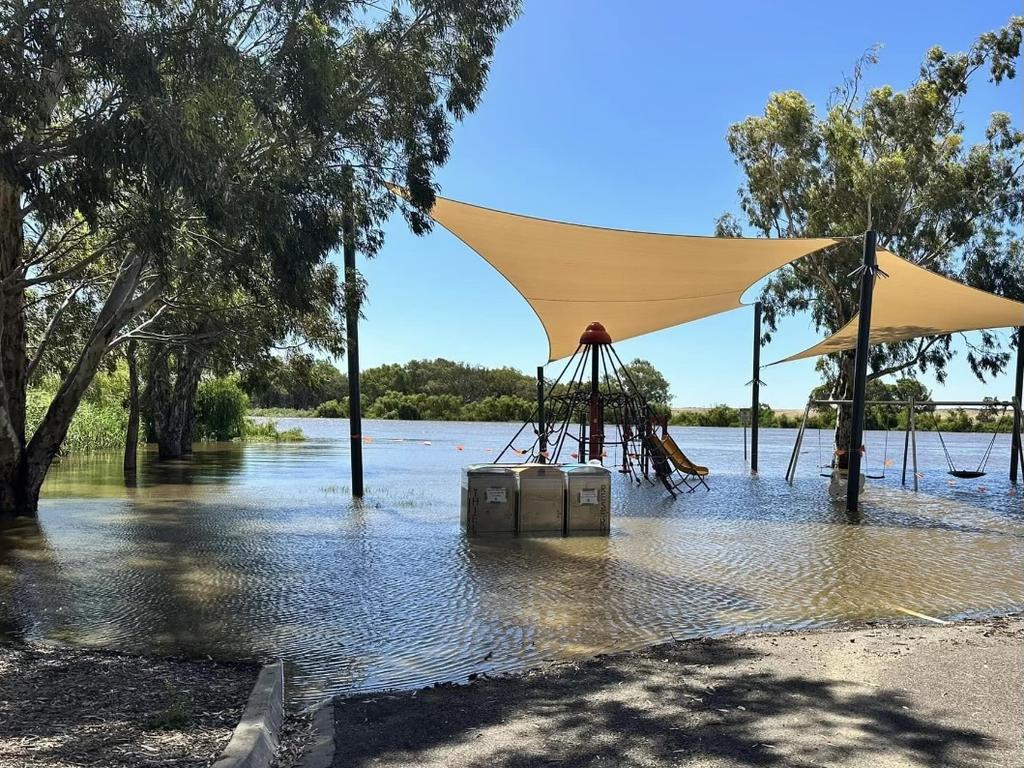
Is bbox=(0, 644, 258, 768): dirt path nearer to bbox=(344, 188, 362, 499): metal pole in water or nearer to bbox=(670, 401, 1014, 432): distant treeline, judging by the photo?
bbox=(344, 188, 362, 499): metal pole in water

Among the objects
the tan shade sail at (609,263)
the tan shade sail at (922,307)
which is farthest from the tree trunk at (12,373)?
the tan shade sail at (922,307)

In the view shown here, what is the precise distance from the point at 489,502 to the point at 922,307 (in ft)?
30.6

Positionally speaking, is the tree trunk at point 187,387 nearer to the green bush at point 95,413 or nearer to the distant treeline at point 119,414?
the distant treeline at point 119,414

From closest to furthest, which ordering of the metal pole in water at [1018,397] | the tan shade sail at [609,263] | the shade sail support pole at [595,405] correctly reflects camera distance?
the tan shade sail at [609,263], the shade sail support pole at [595,405], the metal pole in water at [1018,397]

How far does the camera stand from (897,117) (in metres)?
18.7

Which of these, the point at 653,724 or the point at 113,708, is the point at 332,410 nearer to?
the point at 113,708

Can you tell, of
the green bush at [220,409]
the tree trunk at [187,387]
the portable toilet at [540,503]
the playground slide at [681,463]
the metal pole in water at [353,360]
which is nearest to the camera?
the portable toilet at [540,503]

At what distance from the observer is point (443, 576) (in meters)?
7.05

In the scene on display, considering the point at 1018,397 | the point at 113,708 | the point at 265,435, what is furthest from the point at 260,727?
the point at 265,435

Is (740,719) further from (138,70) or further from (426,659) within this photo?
(138,70)

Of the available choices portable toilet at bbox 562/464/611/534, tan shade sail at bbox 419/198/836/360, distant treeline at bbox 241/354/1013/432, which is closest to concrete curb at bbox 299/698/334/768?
portable toilet at bbox 562/464/611/534

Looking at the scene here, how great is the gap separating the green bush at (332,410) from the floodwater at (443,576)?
225 feet

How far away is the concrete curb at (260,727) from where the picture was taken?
2861 mm

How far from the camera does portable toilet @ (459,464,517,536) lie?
9312 millimetres
